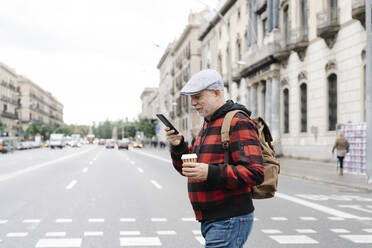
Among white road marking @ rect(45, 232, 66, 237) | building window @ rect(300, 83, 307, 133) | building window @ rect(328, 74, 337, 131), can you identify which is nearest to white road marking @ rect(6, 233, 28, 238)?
white road marking @ rect(45, 232, 66, 237)

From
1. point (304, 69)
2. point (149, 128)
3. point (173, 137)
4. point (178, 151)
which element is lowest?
point (178, 151)

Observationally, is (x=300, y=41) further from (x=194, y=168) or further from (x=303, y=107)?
(x=194, y=168)

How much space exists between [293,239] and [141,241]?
2.14 metres

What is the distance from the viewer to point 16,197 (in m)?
11.6

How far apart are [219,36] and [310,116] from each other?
2439 centimetres

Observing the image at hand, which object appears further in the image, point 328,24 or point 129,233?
point 328,24

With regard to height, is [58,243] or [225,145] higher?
[225,145]

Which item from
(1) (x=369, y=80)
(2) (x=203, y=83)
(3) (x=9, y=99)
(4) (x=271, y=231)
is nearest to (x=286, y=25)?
(1) (x=369, y=80)

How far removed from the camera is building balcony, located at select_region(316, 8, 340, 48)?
79.8ft

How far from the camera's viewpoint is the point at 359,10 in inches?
807

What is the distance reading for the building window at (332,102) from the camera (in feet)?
83.4

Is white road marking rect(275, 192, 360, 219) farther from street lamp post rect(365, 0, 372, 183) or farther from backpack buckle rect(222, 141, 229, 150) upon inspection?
backpack buckle rect(222, 141, 229, 150)

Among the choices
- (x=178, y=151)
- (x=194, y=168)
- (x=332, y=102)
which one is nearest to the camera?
(x=194, y=168)

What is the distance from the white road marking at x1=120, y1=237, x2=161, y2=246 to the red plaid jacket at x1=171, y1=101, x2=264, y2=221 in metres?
3.64
